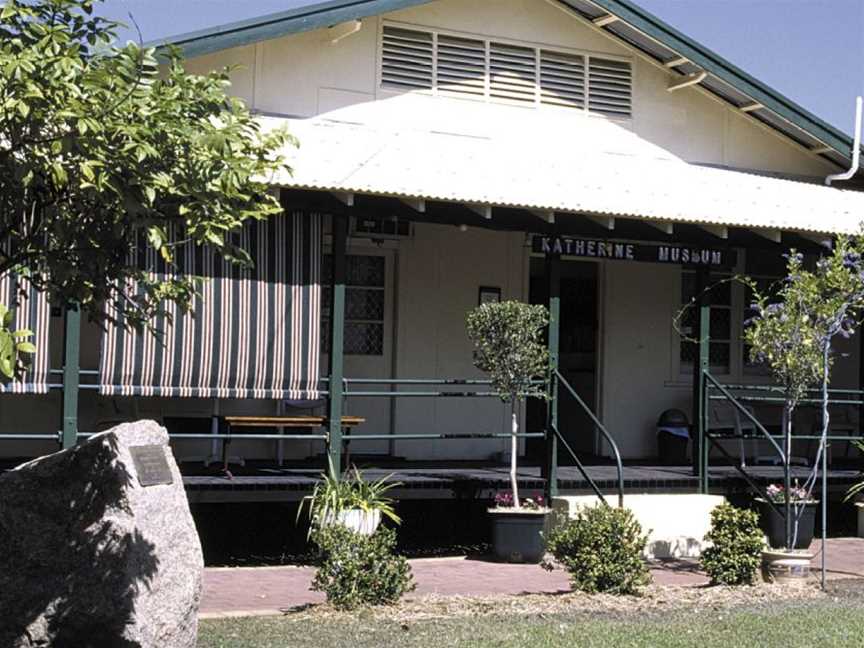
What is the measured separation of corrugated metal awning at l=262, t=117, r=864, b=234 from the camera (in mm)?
11695

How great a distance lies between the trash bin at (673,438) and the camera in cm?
1506

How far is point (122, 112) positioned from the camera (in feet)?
18.4

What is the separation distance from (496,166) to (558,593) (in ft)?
15.3

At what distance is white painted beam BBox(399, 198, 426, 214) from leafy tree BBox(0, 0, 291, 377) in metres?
5.20

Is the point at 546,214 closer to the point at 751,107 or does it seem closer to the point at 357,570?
the point at 751,107

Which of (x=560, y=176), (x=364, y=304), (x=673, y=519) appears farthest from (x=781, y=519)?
(x=364, y=304)

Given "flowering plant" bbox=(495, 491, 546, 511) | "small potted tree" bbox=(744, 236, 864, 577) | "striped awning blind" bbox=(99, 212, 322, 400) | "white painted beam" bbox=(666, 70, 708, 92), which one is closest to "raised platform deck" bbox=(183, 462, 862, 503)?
"flowering plant" bbox=(495, 491, 546, 511)

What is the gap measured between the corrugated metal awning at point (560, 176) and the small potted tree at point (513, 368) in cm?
103

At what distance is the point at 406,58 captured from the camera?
14.0m

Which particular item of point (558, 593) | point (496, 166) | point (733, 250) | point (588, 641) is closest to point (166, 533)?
point (588, 641)

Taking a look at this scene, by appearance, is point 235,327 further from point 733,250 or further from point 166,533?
point 733,250

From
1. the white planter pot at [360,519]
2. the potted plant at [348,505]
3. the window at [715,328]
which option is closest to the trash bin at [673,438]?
the window at [715,328]

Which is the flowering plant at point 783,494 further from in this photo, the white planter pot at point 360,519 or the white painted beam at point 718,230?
the white planter pot at point 360,519

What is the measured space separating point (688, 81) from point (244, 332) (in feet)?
20.6
